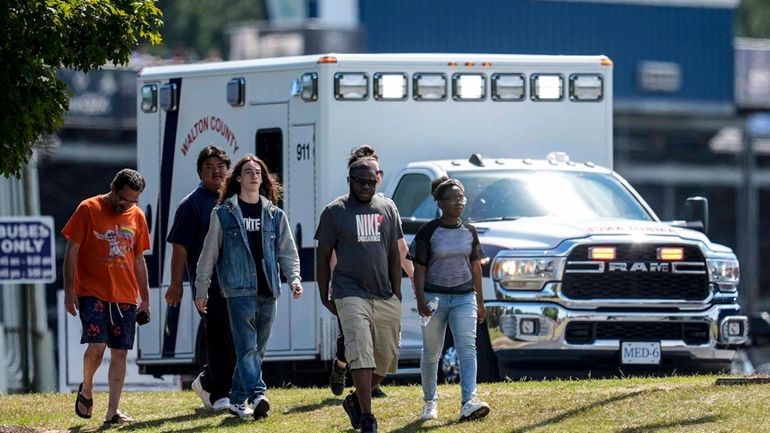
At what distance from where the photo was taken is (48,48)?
12562mm

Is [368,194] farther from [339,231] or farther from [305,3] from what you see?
[305,3]

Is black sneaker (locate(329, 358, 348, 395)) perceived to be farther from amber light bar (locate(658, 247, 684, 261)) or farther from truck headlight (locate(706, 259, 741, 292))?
truck headlight (locate(706, 259, 741, 292))

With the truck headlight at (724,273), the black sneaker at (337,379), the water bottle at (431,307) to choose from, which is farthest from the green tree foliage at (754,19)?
the water bottle at (431,307)

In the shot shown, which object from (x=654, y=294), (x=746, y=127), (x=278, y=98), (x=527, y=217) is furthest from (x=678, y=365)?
(x=746, y=127)

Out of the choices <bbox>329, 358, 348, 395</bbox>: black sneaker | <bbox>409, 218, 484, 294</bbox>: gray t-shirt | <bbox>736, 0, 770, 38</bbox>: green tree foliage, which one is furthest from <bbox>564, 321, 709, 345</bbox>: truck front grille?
<bbox>736, 0, 770, 38</bbox>: green tree foliage

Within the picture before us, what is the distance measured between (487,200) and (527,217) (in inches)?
15.1

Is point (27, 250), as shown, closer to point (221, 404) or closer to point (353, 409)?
point (221, 404)

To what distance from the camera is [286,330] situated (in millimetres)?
16203

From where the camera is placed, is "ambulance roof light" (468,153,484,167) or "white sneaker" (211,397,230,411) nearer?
"white sneaker" (211,397,230,411)

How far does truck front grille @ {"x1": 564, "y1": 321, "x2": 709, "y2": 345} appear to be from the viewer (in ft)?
47.9

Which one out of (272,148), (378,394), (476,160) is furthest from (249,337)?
(272,148)

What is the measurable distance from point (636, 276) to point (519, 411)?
2.67 metres

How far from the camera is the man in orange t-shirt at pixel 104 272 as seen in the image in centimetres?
1273

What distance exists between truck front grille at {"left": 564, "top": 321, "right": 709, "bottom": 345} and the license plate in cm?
5
